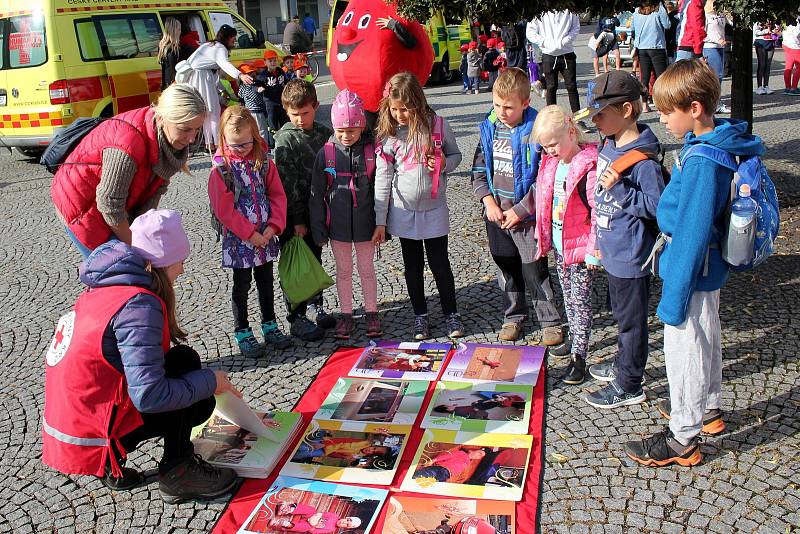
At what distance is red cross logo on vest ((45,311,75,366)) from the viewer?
2.96 meters

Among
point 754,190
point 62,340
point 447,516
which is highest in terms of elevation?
point 754,190

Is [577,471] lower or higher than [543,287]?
lower

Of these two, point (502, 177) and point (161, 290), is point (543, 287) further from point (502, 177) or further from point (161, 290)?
point (161, 290)

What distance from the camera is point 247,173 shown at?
432 centimetres

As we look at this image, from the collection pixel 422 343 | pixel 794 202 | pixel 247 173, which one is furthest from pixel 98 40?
pixel 794 202

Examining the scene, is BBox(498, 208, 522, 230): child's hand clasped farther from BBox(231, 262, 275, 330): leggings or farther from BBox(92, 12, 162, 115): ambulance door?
BBox(92, 12, 162, 115): ambulance door

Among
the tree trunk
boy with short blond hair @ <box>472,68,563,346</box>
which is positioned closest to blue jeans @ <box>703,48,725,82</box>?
the tree trunk

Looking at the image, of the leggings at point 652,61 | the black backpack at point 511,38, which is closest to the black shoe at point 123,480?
the leggings at point 652,61

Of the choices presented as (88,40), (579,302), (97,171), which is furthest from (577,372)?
(88,40)

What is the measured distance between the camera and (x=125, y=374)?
2869 mm

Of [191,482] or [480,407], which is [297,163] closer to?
[480,407]

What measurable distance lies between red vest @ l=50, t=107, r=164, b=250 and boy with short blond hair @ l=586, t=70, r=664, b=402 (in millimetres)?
2165

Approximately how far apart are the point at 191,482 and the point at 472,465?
121 centimetres

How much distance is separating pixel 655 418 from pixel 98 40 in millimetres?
9140
